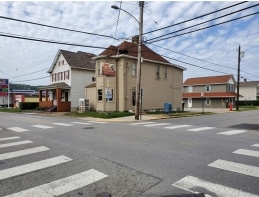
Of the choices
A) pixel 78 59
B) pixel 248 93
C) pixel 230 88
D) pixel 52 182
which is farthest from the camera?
pixel 248 93

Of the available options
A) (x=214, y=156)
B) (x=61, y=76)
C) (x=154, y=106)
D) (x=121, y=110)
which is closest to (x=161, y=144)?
(x=214, y=156)

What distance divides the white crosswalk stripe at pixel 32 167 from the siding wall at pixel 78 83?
90.1 ft

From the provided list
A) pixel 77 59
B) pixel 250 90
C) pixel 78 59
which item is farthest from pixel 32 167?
pixel 250 90

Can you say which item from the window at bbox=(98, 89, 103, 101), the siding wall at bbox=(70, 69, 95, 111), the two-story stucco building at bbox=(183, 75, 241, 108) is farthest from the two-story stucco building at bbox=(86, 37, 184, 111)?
the two-story stucco building at bbox=(183, 75, 241, 108)

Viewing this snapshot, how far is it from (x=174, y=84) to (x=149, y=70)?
6.06 m

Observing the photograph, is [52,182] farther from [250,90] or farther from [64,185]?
[250,90]

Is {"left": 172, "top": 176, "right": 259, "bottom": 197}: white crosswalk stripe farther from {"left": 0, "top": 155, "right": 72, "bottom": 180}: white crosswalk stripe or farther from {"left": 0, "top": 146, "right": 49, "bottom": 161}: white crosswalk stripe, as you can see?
{"left": 0, "top": 146, "right": 49, "bottom": 161}: white crosswalk stripe

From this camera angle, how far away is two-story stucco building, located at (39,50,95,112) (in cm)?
3247

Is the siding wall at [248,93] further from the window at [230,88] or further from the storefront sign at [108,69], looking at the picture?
the storefront sign at [108,69]

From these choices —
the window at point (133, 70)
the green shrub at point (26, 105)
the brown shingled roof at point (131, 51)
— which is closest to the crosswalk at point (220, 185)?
the brown shingled roof at point (131, 51)

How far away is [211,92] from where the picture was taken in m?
49.1

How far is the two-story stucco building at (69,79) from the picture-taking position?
32469 millimetres

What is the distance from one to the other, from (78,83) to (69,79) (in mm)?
1476

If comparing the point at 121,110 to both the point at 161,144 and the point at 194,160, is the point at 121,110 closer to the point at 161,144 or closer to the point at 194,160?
the point at 161,144
